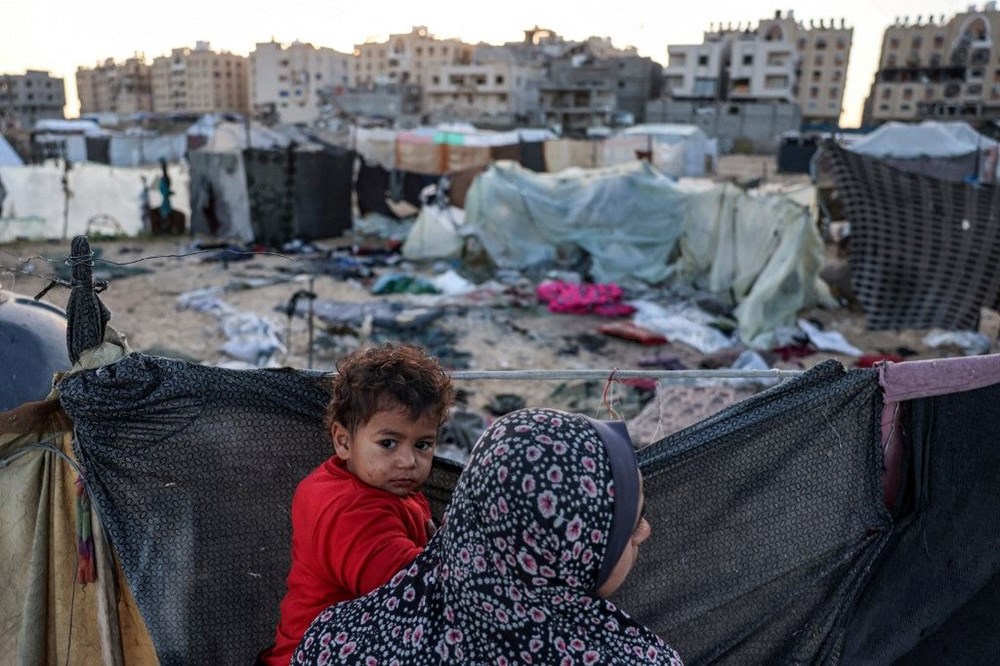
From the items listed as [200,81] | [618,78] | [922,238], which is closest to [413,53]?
[200,81]

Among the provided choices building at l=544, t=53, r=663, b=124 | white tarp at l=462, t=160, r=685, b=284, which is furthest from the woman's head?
building at l=544, t=53, r=663, b=124

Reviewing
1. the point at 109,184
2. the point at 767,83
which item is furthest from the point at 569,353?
the point at 767,83

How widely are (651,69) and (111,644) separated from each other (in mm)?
62998

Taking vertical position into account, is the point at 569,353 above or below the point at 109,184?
below

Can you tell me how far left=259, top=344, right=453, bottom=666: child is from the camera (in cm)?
158

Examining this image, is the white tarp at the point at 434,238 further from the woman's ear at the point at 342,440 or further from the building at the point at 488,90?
Answer: the building at the point at 488,90

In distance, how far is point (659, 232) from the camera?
13.2m

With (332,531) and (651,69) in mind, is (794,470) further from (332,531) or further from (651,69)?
(651,69)

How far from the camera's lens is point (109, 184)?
16.6m

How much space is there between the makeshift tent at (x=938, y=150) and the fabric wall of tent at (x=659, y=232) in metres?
6.08

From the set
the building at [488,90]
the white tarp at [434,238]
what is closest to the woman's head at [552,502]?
the white tarp at [434,238]

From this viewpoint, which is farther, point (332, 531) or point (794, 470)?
point (794, 470)

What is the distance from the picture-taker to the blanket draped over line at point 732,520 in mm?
2061

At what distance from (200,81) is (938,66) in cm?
7727
